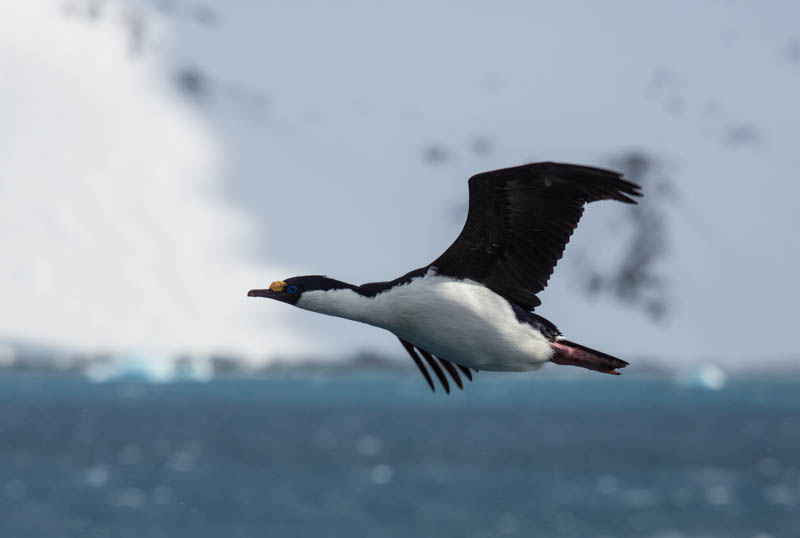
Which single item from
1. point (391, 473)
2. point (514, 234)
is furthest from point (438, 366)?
point (391, 473)

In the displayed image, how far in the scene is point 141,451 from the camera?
10381cm

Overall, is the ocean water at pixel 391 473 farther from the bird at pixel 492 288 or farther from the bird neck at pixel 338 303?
the bird neck at pixel 338 303

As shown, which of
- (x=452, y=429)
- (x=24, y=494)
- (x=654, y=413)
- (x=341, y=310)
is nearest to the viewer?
(x=341, y=310)

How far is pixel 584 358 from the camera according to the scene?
10117mm

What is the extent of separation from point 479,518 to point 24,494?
27588 millimetres

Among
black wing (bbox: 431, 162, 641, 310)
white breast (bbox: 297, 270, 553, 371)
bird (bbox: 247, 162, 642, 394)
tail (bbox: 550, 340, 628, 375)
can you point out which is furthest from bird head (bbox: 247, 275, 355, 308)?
tail (bbox: 550, 340, 628, 375)

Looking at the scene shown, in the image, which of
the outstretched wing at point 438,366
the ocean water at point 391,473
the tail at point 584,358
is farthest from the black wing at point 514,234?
the ocean water at point 391,473

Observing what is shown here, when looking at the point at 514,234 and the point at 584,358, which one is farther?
the point at 514,234

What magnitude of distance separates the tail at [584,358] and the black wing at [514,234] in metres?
0.42

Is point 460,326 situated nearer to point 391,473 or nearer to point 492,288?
point 492,288

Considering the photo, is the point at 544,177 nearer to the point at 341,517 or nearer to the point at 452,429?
the point at 341,517

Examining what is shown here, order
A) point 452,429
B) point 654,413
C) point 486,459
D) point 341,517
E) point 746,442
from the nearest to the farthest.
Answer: point 341,517 < point 486,459 < point 746,442 < point 452,429 < point 654,413

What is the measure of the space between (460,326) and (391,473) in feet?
261

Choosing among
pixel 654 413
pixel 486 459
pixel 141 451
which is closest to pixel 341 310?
pixel 486 459
